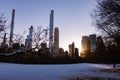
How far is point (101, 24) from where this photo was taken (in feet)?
89.0

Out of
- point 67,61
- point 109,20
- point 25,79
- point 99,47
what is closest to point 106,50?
point 99,47

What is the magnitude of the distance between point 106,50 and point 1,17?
20.4 metres

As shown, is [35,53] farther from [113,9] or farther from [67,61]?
[67,61]

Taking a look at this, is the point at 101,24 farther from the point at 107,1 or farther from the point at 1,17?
the point at 1,17

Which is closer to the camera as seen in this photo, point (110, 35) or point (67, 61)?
point (110, 35)

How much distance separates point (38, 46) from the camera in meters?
11.2

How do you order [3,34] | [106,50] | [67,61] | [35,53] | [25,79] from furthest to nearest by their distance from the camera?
[67,61] → [106,50] → [25,79] → [3,34] → [35,53]

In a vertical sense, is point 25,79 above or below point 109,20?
below

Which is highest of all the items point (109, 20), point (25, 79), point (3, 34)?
point (109, 20)

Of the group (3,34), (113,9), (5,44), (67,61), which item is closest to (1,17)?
(3,34)

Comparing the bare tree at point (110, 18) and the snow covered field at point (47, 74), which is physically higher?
the bare tree at point (110, 18)

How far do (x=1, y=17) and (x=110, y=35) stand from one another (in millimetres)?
16696

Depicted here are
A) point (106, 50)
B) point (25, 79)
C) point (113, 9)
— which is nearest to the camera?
point (25, 79)

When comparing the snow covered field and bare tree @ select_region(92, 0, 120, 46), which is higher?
bare tree @ select_region(92, 0, 120, 46)
